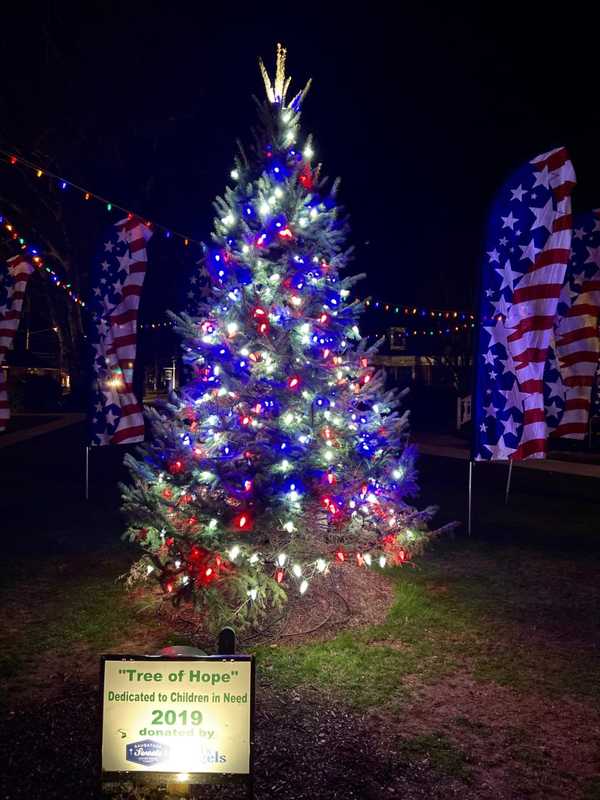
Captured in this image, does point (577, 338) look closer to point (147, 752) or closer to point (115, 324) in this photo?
point (115, 324)

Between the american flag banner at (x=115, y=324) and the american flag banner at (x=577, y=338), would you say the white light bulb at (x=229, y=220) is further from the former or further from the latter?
the american flag banner at (x=577, y=338)

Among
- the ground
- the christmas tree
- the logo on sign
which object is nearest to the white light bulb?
the christmas tree

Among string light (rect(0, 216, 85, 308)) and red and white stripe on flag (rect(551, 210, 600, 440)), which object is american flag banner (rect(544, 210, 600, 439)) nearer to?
red and white stripe on flag (rect(551, 210, 600, 440))

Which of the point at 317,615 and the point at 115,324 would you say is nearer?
the point at 317,615

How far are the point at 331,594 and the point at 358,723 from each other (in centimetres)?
224

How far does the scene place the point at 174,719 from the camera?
3244 millimetres

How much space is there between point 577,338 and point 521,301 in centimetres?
383

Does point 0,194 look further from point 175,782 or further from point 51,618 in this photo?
point 175,782

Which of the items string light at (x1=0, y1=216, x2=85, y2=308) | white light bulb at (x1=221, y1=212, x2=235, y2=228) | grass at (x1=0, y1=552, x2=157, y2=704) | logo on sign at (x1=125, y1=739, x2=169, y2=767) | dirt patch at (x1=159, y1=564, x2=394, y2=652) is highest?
string light at (x1=0, y1=216, x2=85, y2=308)

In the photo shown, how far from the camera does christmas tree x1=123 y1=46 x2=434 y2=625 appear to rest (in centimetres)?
582

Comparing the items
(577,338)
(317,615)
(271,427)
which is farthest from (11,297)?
(577,338)

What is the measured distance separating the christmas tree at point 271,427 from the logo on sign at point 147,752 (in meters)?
2.40

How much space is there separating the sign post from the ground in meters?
0.48

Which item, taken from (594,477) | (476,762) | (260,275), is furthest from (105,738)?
(594,477)
